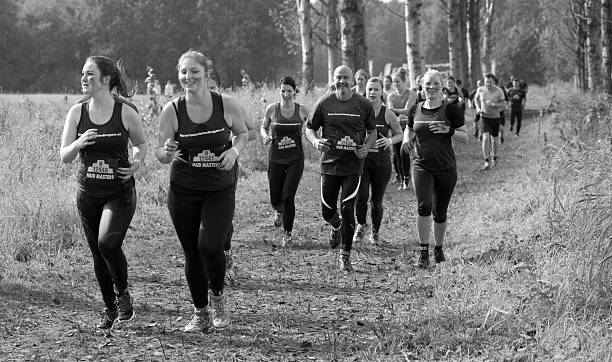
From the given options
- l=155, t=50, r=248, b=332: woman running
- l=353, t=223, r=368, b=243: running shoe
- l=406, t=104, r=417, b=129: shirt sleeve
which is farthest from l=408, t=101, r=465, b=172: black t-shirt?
l=155, t=50, r=248, b=332: woman running

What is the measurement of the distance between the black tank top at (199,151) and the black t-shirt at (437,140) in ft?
9.37

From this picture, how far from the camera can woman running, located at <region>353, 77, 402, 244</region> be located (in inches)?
363

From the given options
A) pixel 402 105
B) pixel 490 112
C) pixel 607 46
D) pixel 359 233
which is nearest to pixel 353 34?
pixel 402 105

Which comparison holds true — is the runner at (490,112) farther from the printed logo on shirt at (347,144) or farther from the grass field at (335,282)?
the printed logo on shirt at (347,144)

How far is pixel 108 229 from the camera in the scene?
18.9 ft

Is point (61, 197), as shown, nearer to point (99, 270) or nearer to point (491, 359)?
point (99, 270)

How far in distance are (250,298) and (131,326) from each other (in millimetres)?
1367

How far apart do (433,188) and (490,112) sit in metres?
9.31

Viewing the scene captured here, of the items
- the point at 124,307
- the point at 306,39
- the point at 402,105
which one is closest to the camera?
the point at 124,307

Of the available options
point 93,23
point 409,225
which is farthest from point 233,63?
point 409,225

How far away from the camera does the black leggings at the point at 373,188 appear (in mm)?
9227

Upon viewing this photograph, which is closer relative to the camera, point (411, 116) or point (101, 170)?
point (101, 170)

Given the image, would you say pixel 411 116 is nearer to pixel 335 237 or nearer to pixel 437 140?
pixel 437 140

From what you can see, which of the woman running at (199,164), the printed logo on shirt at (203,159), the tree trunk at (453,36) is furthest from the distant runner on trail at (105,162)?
the tree trunk at (453,36)
